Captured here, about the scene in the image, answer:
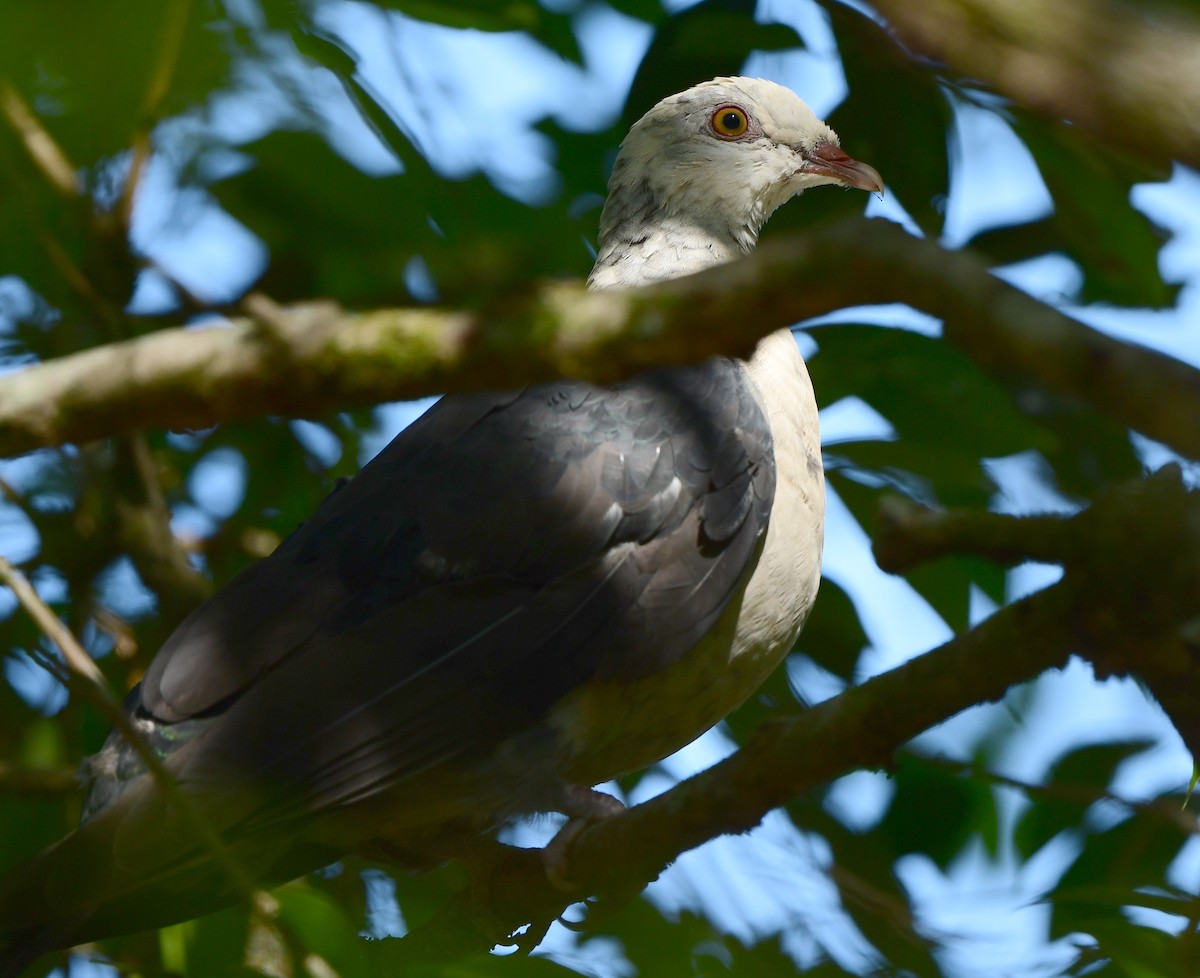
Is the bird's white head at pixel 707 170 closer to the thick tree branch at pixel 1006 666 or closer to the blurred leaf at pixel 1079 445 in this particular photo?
the blurred leaf at pixel 1079 445

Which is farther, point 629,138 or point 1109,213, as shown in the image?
point 629,138

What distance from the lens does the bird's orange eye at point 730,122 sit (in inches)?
157

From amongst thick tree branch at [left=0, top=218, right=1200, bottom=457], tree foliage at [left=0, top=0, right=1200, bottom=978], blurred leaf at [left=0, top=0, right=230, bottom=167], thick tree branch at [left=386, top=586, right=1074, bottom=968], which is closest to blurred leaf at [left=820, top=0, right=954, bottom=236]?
tree foliage at [left=0, top=0, right=1200, bottom=978]

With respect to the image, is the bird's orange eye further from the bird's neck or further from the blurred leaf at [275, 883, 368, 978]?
the blurred leaf at [275, 883, 368, 978]

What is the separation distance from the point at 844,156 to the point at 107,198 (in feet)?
6.57

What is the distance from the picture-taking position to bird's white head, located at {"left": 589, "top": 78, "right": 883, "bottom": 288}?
3.95 metres

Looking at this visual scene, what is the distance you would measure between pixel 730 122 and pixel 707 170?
6.2 inches

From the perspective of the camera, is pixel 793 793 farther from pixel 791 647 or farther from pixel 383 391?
pixel 791 647

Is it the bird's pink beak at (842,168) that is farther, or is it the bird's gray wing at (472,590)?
the bird's pink beak at (842,168)

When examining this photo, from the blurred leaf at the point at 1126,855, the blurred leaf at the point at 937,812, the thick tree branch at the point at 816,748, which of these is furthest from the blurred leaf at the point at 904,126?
the thick tree branch at the point at 816,748

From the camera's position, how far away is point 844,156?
3791mm

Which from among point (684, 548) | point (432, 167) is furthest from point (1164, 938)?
point (432, 167)

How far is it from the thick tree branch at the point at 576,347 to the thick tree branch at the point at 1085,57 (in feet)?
0.91

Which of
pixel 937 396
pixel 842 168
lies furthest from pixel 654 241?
pixel 937 396
